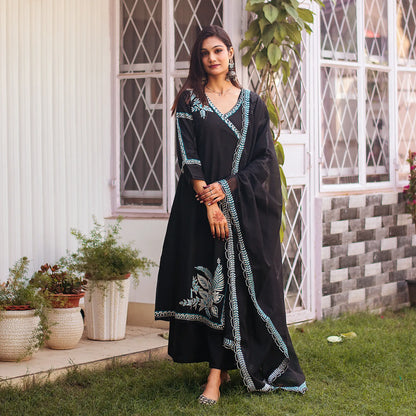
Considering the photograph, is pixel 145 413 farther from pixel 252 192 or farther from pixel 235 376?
pixel 252 192

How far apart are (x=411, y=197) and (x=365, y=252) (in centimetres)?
69

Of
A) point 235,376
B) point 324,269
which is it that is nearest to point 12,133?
point 235,376

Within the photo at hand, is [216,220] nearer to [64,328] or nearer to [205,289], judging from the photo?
[205,289]

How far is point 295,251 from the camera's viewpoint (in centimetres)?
539

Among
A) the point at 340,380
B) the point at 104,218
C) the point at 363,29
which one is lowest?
the point at 340,380

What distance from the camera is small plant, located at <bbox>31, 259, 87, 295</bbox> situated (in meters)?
4.41

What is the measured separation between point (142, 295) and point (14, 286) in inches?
42.2

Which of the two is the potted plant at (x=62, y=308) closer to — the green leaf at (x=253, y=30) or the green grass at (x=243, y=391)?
the green grass at (x=243, y=391)

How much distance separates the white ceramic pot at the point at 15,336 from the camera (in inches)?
159

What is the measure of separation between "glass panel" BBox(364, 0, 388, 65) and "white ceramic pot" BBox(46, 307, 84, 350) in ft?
10.1

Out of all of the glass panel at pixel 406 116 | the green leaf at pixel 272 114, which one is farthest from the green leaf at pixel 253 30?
the glass panel at pixel 406 116

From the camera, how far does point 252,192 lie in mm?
3750

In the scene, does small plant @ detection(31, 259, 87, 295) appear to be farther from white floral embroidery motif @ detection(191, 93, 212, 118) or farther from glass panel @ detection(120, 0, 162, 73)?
glass panel @ detection(120, 0, 162, 73)

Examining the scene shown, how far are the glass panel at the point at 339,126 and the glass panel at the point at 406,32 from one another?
79 centimetres
